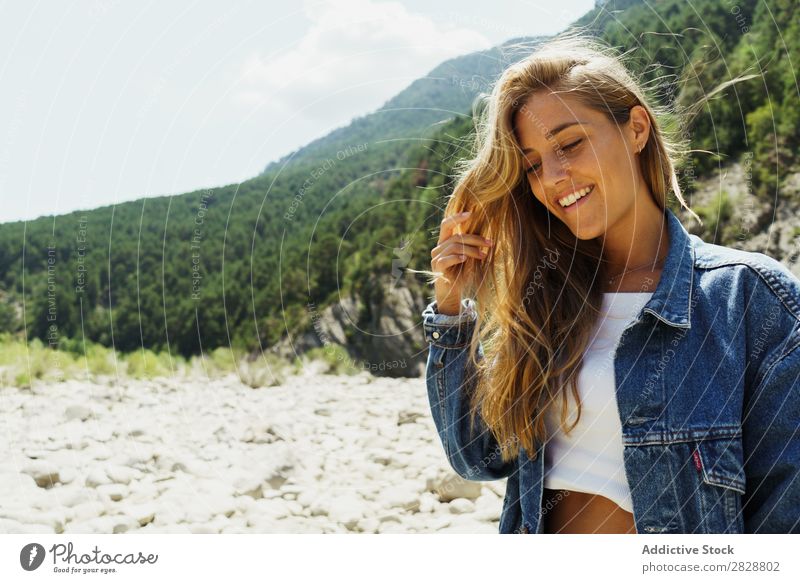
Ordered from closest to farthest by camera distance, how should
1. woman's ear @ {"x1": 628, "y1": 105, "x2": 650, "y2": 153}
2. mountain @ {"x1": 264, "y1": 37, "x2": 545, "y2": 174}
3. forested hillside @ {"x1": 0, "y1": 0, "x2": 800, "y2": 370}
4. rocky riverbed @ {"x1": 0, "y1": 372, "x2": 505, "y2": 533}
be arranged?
woman's ear @ {"x1": 628, "y1": 105, "x2": 650, "y2": 153} < mountain @ {"x1": 264, "y1": 37, "x2": 545, "y2": 174} < rocky riverbed @ {"x1": 0, "y1": 372, "x2": 505, "y2": 533} < forested hillside @ {"x1": 0, "y1": 0, "x2": 800, "y2": 370}

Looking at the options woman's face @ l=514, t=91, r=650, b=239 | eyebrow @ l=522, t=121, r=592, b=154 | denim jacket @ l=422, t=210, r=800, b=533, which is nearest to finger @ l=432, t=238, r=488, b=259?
woman's face @ l=514, t=91, r=650, b=239

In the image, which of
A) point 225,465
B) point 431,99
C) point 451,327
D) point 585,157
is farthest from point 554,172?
point 431,99

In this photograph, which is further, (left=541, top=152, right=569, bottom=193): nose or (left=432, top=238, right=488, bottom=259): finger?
(left=432, top=238, right=488, bottom=259): finger

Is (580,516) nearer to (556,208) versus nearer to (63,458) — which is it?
(556,208)

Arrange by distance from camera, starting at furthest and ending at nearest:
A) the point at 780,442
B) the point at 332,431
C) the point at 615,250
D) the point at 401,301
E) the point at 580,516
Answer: the point at 401,301
the point at 332,431
the point at 615,250
the point at 580,516
the point at 780,442

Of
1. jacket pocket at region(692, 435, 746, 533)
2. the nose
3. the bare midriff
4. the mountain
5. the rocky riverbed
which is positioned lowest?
the rocky riverbed

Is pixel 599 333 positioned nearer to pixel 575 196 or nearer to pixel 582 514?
pixel 575 196

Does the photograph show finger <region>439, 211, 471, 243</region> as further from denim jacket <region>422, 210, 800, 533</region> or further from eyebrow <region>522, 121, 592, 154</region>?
denim jacket <region>422, 210, 800, 533</region>

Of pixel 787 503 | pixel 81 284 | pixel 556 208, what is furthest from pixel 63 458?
pixel 81 284

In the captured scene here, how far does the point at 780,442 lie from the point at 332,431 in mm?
5490

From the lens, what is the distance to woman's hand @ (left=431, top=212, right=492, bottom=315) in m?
1.98

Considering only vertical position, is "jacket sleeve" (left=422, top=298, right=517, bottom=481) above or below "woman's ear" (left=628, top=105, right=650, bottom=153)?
below

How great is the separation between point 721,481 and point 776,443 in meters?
0.15

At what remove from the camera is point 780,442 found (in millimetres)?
1468
